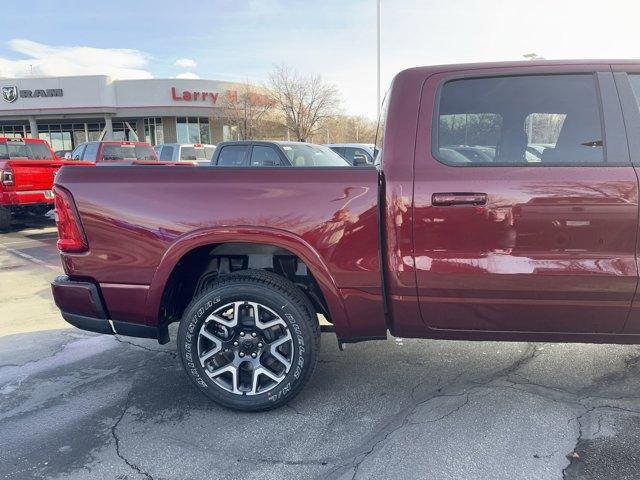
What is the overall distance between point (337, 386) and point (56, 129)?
44.9m

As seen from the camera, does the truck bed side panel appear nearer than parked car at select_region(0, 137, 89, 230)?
Yes

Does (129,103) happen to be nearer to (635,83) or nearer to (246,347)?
(246,347)

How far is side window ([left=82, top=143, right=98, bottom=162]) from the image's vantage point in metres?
15.0

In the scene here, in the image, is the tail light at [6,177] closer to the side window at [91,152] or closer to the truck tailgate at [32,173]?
the truck tailgate at [32,173]

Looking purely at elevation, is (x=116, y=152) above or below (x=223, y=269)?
above

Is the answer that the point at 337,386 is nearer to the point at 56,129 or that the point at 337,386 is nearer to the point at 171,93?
the point at 171,93

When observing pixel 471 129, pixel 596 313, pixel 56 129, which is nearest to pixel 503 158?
pixel 471 129

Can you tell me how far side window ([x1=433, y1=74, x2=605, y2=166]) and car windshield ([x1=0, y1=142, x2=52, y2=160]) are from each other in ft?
37.2

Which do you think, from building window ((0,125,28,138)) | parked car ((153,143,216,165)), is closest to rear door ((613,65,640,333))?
parked car ((153,143,216,165))

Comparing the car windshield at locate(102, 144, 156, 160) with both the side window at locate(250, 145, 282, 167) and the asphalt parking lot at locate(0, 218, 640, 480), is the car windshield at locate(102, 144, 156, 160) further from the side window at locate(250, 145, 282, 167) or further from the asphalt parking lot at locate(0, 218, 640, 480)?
the asphalt parking lot at locate(0, 218, 640, 480)

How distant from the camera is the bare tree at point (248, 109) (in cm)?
3572

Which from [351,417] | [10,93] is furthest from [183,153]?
[10,93]

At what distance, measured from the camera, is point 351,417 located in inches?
116

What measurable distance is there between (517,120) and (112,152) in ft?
48.3
